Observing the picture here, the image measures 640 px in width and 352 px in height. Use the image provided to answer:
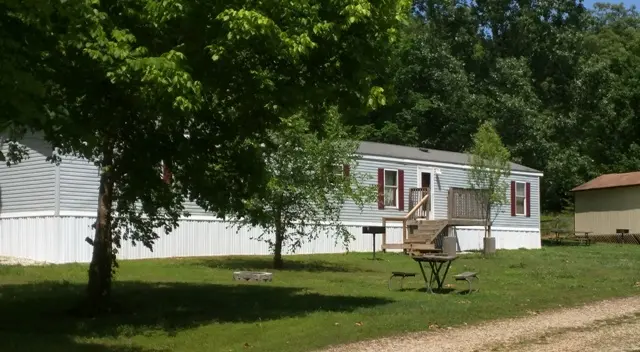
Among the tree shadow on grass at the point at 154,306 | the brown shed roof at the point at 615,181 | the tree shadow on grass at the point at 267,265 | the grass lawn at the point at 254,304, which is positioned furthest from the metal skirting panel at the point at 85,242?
the brown shed roof at the point at 615,181

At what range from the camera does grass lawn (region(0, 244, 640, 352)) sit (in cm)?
1055

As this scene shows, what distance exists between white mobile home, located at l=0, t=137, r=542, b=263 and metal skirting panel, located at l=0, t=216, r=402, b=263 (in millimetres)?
26

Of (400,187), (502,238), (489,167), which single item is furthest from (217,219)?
(502,238)

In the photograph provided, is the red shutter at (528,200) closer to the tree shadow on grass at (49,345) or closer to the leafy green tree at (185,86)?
the leafy green tree at (185,86)

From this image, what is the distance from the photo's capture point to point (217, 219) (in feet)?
80.5

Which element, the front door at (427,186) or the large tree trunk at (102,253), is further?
the front door at (427,186)

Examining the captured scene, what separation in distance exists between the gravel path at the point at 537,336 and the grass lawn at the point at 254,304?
0.46 m

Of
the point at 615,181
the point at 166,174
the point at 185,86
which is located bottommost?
the point at 166,174

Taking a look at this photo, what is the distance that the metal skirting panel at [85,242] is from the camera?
21344mm

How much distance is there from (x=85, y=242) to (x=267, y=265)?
4855 millimetres

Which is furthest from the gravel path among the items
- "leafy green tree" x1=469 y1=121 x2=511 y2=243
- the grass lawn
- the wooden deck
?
"leafy green tree" x1=469 y1=121 x2=511 y2=243

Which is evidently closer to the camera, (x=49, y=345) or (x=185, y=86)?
(x=185, y=86)

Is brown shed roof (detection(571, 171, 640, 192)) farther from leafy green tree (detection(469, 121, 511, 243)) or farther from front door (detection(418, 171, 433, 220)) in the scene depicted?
front door (detection(418, 171, 433, 220))

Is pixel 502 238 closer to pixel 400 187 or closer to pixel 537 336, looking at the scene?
pixel 400 187
